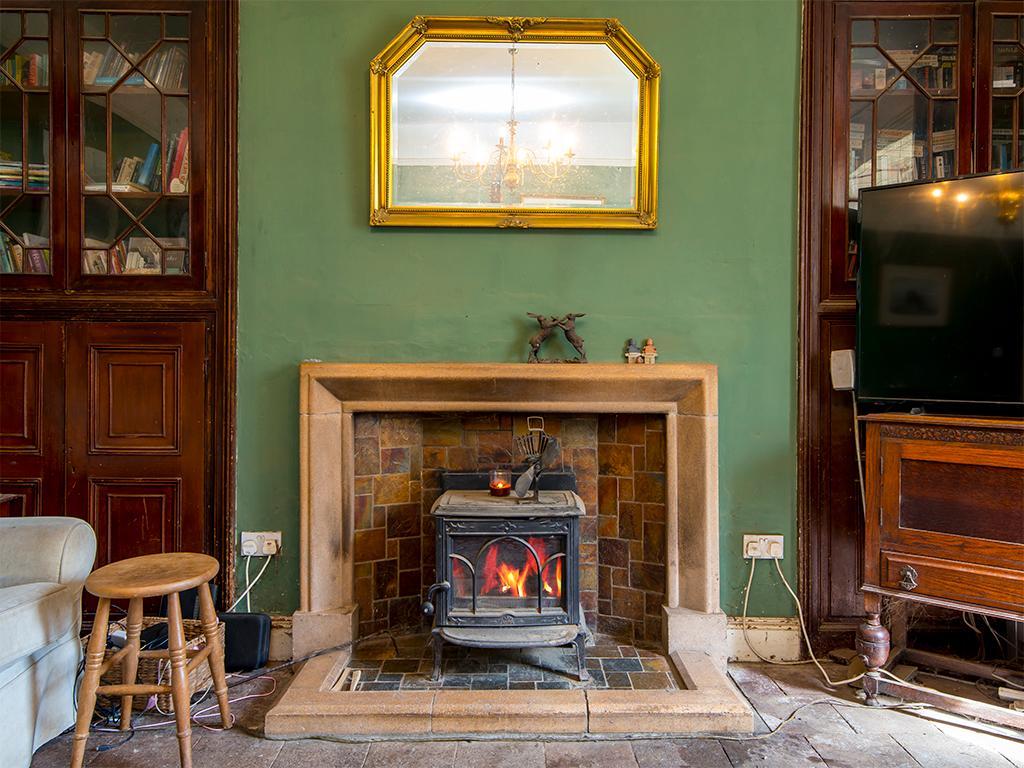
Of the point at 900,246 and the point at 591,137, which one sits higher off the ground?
the point at 591,137

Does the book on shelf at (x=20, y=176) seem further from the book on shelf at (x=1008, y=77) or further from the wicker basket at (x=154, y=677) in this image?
the book on shelf at (x=1008, y=77)

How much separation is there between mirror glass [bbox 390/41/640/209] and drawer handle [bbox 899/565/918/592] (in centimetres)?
162

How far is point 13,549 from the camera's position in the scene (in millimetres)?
1861

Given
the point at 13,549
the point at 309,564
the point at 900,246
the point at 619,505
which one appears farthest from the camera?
the point at 619,505

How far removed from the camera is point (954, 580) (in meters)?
1.87

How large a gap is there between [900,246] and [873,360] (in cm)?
41

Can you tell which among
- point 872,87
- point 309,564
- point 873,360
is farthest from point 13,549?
point 872,87

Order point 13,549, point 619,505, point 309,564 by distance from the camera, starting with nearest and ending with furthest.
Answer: point 13,549 → point 309,564 → point 619,505

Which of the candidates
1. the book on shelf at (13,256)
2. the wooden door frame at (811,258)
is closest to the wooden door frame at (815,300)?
the wooden door frame at (811,258)


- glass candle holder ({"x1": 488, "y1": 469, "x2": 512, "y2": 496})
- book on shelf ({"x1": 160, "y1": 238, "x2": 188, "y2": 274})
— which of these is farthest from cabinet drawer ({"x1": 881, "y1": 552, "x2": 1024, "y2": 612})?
book on shelf ({"x1": 160, "y1": 238, "x2": 188, "y2": 274})

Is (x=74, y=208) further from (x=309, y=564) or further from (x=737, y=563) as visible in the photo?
(x=737, y=563)

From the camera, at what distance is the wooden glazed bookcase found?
7.91 ft

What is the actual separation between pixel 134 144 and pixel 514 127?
1.58 meters

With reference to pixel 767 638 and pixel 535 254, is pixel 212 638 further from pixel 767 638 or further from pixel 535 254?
pixel 767 638
